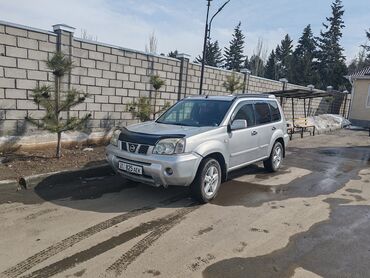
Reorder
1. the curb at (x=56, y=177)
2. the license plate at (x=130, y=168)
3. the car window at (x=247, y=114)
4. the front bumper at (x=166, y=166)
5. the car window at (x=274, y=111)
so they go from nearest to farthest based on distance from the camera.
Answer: the front bumper at (x=166, y=166)
the license plate at (x=130, y=168)
the curb at (x=56, y=177)
the car window at (x=247, y=114)
the car window at (x=274, y=111)

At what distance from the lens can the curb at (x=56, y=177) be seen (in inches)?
235

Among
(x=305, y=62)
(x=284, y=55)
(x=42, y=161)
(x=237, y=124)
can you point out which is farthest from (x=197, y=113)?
(x=284, y=55)

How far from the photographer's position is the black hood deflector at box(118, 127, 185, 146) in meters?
5.30

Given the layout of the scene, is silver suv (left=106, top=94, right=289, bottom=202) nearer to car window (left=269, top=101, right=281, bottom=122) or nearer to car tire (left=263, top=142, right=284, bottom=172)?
car window (left=269, top=101, right=281, bottom=122)

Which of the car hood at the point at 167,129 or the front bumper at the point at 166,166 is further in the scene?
the car hood at the point at 167,129

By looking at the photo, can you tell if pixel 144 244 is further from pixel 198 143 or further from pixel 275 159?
pixel 275 159

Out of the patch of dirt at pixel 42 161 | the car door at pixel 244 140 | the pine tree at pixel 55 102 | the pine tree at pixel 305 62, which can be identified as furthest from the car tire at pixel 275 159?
the pine tree at pixel 305 62

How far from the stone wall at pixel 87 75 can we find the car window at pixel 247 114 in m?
4.51

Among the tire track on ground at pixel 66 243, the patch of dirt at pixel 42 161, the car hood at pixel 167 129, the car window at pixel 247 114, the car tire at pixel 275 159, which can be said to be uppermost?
the car window at pixel 247 114

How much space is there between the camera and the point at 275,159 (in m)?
8.08

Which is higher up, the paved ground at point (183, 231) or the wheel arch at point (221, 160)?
the wheel arch at point (221, 160)

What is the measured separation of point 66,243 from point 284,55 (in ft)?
207

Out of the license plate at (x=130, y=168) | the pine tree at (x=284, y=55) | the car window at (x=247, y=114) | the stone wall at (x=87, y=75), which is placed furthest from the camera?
the pine tree at (x=284, y=55)

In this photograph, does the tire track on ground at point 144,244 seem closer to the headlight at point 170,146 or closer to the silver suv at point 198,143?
the silver suv at point 198,143
